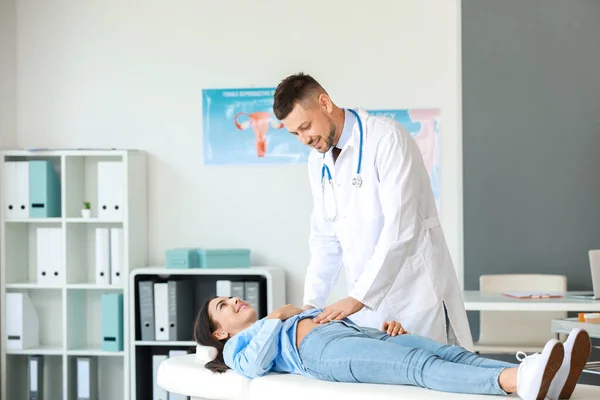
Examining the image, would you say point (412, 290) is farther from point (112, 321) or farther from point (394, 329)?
Answer: point (112, 321)

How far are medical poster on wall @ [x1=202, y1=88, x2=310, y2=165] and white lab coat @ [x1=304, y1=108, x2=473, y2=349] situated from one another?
1953mm

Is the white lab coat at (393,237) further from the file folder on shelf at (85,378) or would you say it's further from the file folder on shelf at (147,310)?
the file folder on shelf at (85,378)

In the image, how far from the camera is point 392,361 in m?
2.40

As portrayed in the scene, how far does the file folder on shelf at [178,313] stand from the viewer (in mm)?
4598

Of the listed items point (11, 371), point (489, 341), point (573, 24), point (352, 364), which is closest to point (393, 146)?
point (352, 364)

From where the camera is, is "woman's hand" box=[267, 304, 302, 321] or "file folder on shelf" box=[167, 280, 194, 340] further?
"file folder on shelf" box=[167, 280, 194, 340]

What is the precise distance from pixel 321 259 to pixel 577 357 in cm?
103

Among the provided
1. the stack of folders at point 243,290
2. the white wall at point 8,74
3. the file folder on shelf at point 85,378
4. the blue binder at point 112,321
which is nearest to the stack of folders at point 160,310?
the blue binder at point 112,321

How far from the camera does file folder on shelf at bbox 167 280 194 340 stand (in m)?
4.60

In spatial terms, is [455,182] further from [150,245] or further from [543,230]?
[150,245]

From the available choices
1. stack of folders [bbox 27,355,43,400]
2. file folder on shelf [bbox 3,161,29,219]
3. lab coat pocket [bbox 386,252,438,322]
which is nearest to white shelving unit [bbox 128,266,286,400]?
stack of folders [bbox 27,355,43,400]

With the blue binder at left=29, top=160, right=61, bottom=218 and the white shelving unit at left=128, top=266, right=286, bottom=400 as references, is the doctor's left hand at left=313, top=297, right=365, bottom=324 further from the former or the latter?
the blue binder at left=29, top=160, right=61, bottom=218

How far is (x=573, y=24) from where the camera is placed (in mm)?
4594

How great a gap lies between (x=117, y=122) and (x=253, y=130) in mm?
792
